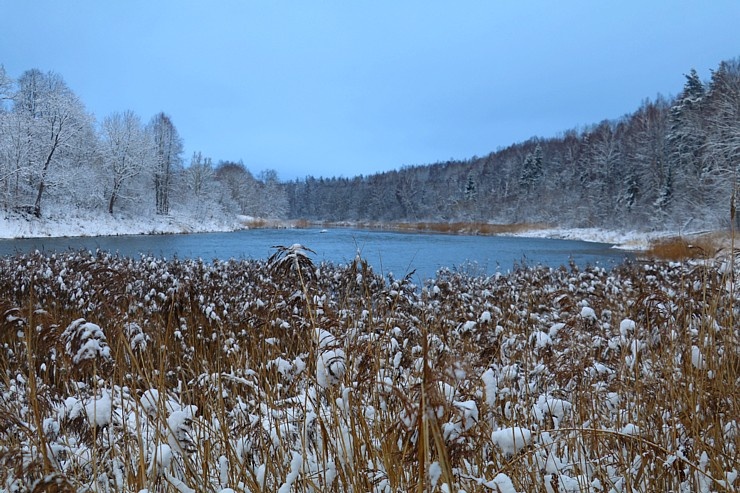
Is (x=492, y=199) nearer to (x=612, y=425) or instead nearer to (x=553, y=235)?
(x=553, y=235)

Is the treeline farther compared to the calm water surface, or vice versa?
the treeline

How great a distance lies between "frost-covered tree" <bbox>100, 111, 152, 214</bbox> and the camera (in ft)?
124

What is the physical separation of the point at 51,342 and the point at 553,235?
42710 millimetres

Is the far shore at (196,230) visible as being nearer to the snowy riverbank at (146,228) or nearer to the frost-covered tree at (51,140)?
the snowy riverbank at (146,228)

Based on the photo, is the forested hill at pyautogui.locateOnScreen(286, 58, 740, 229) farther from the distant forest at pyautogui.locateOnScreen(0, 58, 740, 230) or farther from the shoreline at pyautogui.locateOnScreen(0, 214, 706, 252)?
the shoreline at pyautogui.locateOnScreen(0, 214, 706, 252)

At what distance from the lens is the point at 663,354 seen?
8.73 feet

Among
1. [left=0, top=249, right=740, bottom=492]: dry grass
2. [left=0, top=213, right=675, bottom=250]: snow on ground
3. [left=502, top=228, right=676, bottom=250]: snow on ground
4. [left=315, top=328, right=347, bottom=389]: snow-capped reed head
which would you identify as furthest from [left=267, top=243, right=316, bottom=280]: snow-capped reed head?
[left=502, top=228, right=676, bottom=250]: snow on ground

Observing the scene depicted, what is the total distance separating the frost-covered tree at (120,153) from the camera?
37875 millimetres

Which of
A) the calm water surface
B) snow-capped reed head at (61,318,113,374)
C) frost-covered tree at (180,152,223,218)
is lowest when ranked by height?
the calm water surface

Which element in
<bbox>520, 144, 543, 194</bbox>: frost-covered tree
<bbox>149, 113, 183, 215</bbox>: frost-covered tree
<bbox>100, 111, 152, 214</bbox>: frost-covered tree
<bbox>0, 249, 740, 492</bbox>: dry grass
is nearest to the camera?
<bbox>0, 249, 740, 492</bbox>: dry grass

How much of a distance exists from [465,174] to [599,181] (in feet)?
147

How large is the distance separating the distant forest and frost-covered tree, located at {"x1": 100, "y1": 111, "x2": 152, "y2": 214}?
0.33 feet

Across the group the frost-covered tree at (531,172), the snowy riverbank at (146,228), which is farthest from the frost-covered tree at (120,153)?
the frost-covered tree at (531,172)

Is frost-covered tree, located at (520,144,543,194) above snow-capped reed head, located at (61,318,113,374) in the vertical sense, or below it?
above
